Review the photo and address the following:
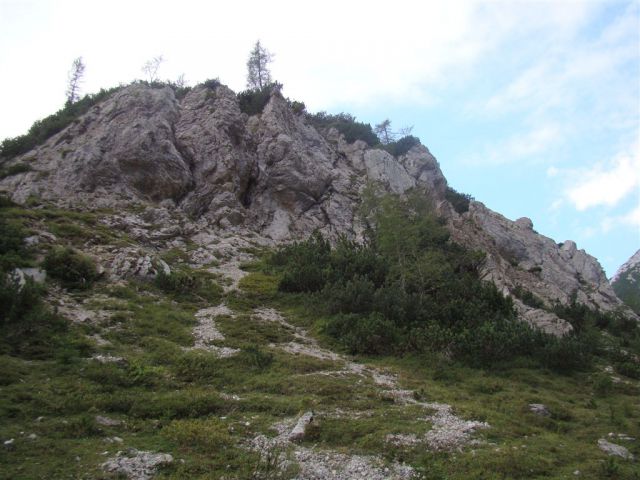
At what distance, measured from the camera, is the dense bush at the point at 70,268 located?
68.6ft

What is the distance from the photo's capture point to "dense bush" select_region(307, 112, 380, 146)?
64000 millimetres

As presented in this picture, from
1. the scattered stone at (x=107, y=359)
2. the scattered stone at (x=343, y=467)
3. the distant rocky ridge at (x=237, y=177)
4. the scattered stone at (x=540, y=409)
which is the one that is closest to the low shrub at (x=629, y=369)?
the distant rocky ridge at (x=237, y=177)

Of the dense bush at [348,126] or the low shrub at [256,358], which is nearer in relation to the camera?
the low shrub at [256,358]

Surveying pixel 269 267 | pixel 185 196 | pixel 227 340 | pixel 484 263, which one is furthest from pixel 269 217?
pixel 227 340

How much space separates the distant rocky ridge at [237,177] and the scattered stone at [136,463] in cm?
2231

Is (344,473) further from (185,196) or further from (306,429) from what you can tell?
(185,196)

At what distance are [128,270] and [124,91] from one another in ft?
92.1

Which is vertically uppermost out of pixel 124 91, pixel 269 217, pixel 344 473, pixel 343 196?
pixel 124 91

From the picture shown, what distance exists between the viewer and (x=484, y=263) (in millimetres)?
38562

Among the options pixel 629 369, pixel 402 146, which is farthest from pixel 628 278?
pixel 629 369

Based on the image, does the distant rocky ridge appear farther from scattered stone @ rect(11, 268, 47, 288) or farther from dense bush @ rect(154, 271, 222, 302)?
scattered stone @ rect(11, 268, 47, 288)

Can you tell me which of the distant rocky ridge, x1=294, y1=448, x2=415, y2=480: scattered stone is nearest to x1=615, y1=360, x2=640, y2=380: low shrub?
the distant rocky ridge

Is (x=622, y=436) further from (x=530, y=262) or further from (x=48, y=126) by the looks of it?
(x=48, y=126)

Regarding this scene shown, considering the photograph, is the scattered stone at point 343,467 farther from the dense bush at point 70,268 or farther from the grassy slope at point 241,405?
the dense bush at point 70,268
